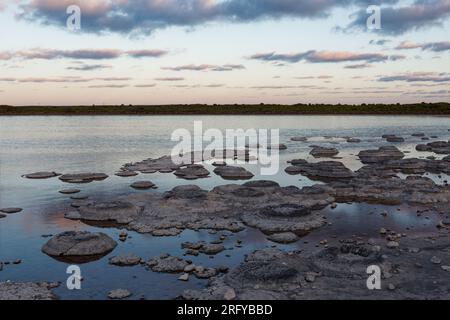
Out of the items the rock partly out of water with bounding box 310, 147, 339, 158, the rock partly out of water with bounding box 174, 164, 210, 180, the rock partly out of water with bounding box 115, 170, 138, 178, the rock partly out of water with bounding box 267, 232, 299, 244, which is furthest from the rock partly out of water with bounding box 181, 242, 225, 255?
the rock partly out of water with bounding box 310, 147, 339, 158

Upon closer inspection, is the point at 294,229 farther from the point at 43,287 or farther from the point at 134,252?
the point at 43,287

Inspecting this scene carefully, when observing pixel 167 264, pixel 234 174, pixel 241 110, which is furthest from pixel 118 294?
pixel 241 110

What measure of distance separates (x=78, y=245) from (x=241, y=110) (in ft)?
400

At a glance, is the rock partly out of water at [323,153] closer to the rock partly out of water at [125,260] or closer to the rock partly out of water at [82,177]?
the rock partly out of water at [82,177]

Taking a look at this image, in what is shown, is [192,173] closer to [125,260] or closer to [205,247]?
[205,247]

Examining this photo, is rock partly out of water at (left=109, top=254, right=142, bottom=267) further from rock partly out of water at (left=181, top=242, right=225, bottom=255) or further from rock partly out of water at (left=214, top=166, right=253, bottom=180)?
rock partly out of water at (left=214, top=166, right=253, bottom=180)

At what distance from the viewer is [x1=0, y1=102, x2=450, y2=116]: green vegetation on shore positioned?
120 m

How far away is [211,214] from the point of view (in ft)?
54.9

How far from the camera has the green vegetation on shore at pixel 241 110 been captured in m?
120

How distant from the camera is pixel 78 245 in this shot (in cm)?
1302

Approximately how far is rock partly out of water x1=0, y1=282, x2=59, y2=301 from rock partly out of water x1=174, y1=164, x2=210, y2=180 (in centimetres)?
1467

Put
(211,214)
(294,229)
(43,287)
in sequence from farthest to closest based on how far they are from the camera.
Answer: (211,214) → (294,229) → (43,287)
